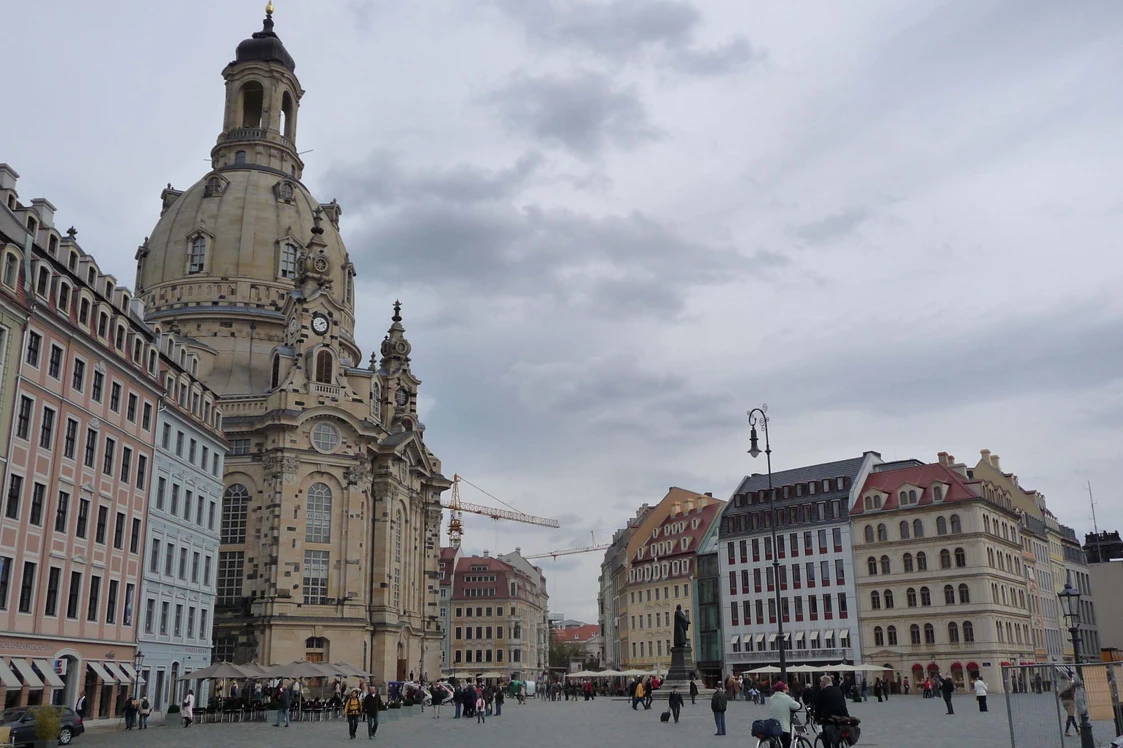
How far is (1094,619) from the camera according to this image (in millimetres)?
110125

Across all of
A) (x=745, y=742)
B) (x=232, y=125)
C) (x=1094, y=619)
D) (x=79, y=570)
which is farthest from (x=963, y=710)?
(x=232, y=125)

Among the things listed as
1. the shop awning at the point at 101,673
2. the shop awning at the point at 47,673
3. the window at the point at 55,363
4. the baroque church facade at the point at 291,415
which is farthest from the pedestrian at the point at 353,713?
the baroque church facade at the point at 291,415

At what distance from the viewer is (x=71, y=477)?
41.2 metres

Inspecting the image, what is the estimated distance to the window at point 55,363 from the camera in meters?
39.5

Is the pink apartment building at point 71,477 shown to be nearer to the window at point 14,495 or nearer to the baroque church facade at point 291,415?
the window at point 14,495

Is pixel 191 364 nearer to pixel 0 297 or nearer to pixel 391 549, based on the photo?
pixel 0 297

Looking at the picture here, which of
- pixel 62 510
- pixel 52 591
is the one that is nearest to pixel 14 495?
pixel 62 510

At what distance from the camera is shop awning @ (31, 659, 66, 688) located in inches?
1515

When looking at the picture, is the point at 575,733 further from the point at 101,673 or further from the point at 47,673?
the point at 101,673

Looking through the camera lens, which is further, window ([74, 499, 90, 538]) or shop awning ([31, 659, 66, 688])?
window ([74, 499, 90, 538])

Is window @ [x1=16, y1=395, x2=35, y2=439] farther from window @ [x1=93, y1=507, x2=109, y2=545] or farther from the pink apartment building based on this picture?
window @ [x1=93, y1=507, x2=109, y2=545]

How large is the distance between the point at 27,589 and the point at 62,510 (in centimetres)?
354

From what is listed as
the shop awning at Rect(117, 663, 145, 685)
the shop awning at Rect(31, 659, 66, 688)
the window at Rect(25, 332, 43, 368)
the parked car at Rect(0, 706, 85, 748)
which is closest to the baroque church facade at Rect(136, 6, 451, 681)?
the shop awning at Rect(117, 663, 145, 685)

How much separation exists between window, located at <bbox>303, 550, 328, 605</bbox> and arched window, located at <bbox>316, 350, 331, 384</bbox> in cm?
1365
